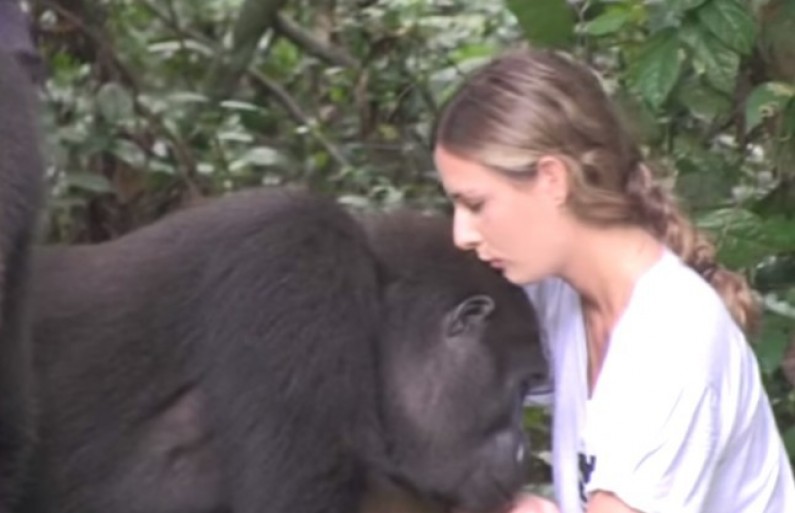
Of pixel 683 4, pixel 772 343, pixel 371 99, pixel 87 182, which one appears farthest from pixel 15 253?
pixel 371 99

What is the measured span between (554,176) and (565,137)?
0.21ft

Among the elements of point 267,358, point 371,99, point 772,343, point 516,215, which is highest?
point 516,215

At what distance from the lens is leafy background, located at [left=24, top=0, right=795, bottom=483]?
3.50 m

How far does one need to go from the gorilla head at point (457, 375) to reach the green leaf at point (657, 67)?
1.34 ft

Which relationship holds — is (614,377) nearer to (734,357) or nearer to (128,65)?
(734,357)

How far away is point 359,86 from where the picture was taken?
17.8ft

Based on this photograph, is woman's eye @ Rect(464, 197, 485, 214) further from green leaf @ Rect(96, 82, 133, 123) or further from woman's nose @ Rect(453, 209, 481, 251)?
green leaf @ Rect(96, 82, 133, 123)

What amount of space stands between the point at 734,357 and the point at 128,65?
8.53 ft

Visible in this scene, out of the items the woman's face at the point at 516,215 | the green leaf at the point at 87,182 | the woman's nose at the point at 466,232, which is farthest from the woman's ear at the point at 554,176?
the green leaf at the point at 87,182

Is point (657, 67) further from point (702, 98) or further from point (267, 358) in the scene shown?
point (267, 358)

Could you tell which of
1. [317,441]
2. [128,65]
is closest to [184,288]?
[317,441]

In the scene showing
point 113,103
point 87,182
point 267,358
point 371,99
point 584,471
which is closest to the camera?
point 584,471

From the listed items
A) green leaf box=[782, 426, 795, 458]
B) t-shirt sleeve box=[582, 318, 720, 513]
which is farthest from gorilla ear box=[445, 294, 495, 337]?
green leaf box=[782, 426, 795, 458]

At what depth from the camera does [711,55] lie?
3.38 metres
